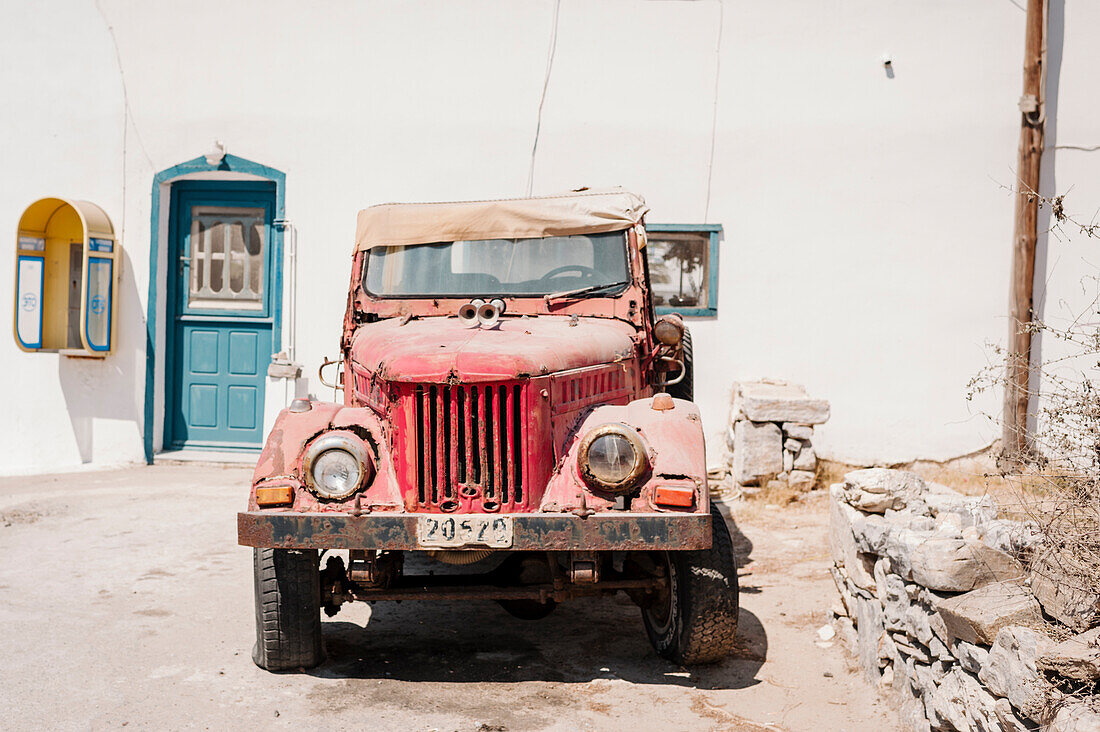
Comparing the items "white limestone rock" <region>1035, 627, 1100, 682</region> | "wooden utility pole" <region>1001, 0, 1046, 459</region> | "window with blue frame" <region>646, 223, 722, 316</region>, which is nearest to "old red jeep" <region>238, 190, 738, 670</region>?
"white limestone rock" <region>1035, 627, 1100, 682</region>

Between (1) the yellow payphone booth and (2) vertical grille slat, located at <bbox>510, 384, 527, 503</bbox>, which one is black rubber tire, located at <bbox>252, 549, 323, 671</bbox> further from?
(1) the yellow payphone booth

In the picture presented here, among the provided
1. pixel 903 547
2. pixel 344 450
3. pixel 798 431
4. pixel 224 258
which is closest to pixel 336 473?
pixel 344 450

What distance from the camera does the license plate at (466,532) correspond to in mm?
3965

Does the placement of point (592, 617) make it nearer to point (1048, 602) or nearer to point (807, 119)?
point (1048, 602)

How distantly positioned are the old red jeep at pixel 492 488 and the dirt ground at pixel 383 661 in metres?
0.28

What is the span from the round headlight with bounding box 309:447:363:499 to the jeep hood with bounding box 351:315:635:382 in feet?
1.24

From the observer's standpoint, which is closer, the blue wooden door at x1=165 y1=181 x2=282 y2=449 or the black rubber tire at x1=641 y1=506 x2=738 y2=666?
the black rubber tire at x1=641 y1=506 x2=738 y2=666

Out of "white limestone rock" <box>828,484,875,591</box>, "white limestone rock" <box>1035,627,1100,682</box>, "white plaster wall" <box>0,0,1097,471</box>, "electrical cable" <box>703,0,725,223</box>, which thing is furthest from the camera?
"electrical cable" <box>703,0,725,223</box>

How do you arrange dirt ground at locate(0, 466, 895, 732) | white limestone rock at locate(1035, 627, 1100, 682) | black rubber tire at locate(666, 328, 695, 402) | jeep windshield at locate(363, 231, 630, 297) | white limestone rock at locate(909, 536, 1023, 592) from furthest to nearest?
1. black rubber tire at locate(666, 328, 695, 402)
2. jeep windshield at locate(363, 231, 630, 297)
3. dirt ground at locate(0, 466, 895, 732)
4. white limestone rock at locate(909, 536, 1023, 592)
5. white limestone rock at locate(1035, 627, 1100, 682)

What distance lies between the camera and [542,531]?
13.0 feet

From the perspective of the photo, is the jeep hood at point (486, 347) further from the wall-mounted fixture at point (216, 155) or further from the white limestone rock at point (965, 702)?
the wall-mounted fixture at point (216, 155)

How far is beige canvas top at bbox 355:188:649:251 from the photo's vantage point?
5539mm

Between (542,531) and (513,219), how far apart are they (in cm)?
215

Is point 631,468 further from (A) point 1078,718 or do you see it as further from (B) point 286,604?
(A) point 1078,718
